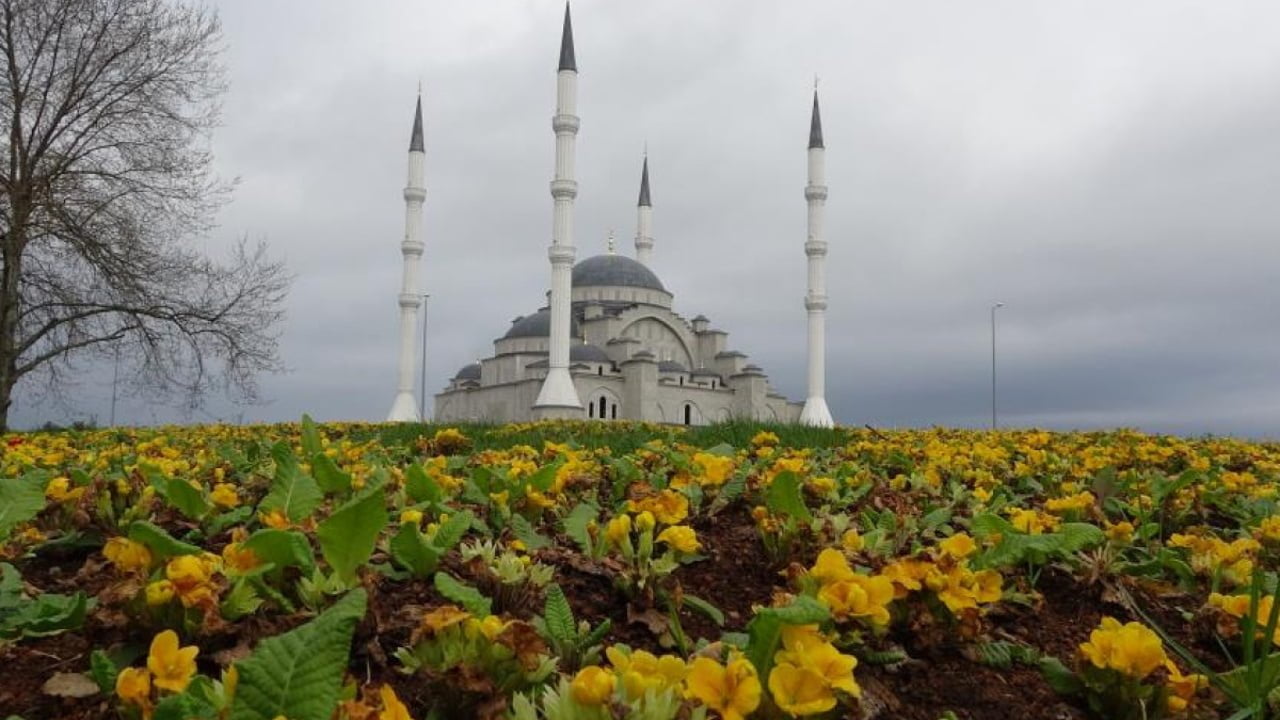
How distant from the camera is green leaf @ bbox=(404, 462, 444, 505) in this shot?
94.0 inches

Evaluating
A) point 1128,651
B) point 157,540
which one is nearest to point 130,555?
point 157,540

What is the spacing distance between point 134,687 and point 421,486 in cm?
128

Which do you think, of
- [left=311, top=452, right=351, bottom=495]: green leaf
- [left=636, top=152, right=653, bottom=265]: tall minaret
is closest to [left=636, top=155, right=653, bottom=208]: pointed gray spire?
[left=636, top=152, right=653, bottom=265]: tall minaret

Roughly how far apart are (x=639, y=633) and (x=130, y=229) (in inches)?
549

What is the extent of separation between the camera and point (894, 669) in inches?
62.8

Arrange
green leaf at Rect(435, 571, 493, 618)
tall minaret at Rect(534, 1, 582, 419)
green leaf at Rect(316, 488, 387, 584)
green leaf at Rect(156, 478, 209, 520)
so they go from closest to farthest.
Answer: green leaf at Rect(435, 571, 493, 618) < green leaf at Rect(316, 488, 387, 584) < green leaf at Rect(156, 478, 209, 520) < tall minaret at Rect(534, 1, 582, 419)

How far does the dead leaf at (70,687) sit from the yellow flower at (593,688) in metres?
0.75

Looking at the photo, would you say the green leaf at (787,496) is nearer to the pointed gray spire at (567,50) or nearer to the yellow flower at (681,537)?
the yellow flower at (681,537)

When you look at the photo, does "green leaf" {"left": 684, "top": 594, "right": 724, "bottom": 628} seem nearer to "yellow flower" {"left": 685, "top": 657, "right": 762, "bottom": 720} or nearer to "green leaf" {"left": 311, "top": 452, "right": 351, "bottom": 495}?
"yellow flower" {"left": 685, "top": 657, "right": 762, "bottom": 720}

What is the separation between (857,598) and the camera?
141 cm

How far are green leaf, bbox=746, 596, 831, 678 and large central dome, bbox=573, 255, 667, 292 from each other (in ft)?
155

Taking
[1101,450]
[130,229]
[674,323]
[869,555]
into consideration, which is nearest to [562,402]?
[674,323]

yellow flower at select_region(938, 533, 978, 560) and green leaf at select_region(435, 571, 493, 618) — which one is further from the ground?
yellow flower at select_region(938, 533, 978, 560)

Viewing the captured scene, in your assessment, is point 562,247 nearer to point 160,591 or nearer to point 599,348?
point 599,348
